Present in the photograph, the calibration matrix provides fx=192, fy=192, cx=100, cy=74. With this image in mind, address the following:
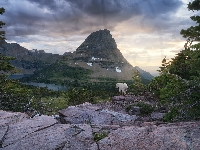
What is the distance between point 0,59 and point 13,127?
661 inches

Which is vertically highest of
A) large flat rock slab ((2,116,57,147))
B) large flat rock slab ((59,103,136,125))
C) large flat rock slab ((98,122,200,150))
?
large flat rock slab ((98,122,200,150))

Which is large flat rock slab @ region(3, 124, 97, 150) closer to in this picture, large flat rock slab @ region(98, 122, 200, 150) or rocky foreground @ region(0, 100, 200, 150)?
rocky foreground @ region(0, 100, 200, 150)

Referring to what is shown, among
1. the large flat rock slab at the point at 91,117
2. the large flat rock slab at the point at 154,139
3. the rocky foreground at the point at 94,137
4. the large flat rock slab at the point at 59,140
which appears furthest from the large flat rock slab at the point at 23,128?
the large flat rock slab at the point at 154,139

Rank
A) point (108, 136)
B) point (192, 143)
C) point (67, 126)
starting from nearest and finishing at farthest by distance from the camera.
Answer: point (192, 143), point (108, 136), point (67, 126)

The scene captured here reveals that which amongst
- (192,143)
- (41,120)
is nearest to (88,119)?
(41,120)

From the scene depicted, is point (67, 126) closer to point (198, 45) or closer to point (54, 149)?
point (54, 149)

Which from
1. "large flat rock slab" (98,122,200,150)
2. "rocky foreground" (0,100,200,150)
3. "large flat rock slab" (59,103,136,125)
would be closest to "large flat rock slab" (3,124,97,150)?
"rocky foreground" (0,100,200,150)

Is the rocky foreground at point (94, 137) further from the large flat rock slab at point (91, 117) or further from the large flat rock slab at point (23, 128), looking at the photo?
the large flat rock slab at point (91, 117)

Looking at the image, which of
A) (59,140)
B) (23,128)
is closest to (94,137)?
(59,140)

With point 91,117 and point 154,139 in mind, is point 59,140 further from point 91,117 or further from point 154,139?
point 91,117

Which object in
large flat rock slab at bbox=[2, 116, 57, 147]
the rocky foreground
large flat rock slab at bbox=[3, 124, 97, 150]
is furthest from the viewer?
large flat rock slab at bbox=[2, 116, 57, 147]

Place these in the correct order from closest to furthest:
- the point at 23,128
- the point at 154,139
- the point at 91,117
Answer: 1. the point at 154,139
2. the point at 23,128
3. the point at 91,117

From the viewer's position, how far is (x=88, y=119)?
30.6ft

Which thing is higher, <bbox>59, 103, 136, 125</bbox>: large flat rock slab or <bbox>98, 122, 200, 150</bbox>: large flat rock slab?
<bbox>98, 122, 200, 150</bbox>: large flat rock slab
